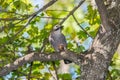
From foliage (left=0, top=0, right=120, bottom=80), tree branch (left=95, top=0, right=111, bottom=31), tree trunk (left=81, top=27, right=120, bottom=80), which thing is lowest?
tree trunk (left=81, top=27, right=120, bottom=80)

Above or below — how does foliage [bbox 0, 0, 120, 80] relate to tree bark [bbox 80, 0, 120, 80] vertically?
above

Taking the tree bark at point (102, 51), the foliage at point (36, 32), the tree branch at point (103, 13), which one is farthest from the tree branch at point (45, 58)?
the foliage at point (36, 32)

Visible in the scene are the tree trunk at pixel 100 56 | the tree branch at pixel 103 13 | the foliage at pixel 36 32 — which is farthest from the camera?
the foliage at pixel 36 32

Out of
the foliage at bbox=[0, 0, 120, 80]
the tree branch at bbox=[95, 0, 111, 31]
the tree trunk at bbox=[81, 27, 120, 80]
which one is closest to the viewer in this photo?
the tree branch at bbox=[95, 0, 111, 31]

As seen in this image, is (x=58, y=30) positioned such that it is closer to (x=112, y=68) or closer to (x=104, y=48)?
(x=112, y=68)

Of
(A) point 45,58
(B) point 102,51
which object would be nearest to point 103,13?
(B) point 102,51

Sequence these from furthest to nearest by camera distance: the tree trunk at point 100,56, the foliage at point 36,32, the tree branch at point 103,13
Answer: the foliage at point 36,32 → the tree trunk at point 100,56 → the tree branch at point 103,13

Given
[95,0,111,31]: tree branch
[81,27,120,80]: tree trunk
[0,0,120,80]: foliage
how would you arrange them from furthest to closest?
[0,0,120,80]: foliage
[81,27,120,80]: tree trunk
[95,0,111,31]: tree branch

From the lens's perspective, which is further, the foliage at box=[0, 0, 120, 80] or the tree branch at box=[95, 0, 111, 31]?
the foliage at box=[0, 0, 120, 80]

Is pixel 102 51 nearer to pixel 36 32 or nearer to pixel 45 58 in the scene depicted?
pixel 45 58

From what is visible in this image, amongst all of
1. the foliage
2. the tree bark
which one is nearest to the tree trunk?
the tree bark

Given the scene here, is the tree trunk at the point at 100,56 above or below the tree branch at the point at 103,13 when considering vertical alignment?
below

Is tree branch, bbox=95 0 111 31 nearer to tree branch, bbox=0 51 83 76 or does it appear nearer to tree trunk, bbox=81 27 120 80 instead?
tree trunk, bbox=81 27 120 80

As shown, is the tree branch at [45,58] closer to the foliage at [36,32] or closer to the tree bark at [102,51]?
the tree bark at [102,51]
